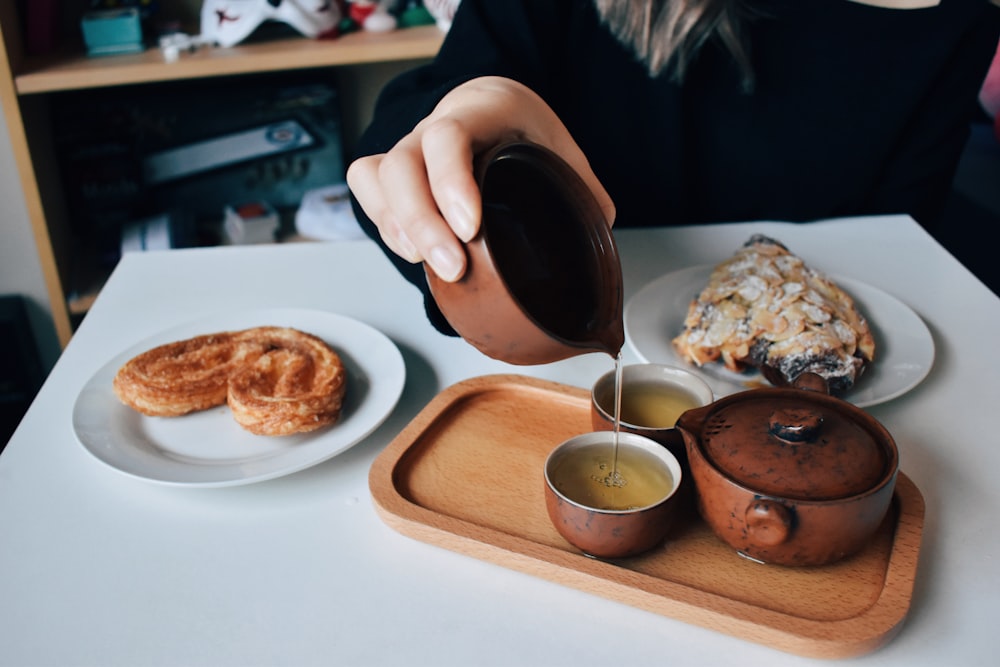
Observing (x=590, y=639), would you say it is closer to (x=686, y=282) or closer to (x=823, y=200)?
(x=686, y=282)

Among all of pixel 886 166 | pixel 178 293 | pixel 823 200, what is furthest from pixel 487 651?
pixel 886 166

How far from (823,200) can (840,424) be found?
0.98 meters

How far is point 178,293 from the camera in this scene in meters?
1.26

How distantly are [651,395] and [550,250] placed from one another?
21cm

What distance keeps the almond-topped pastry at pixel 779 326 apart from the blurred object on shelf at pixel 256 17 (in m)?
1.36

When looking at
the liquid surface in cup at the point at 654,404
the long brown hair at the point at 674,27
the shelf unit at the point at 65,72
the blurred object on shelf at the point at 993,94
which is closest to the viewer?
the liquid surface in cup at the point at 654,404

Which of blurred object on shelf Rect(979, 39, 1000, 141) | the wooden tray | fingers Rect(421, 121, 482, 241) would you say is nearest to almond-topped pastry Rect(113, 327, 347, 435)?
the wooden tray

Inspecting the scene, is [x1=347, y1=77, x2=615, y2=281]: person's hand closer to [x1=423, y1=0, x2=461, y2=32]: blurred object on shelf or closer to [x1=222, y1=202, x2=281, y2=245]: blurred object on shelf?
[x1=423, y1=0, x2=461, y2=32]: blurred object on shelf

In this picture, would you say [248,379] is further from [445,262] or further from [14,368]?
[14,368]

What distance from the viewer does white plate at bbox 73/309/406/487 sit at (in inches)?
33.1

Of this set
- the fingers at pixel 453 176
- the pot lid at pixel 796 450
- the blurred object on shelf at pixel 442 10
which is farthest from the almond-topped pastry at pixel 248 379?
the blurred object on shelf at pixel 442 10

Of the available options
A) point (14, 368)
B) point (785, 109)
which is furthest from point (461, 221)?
point (14, 368)

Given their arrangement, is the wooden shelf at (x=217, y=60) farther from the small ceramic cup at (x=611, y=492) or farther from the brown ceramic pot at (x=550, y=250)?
the small ceramic cup at (x=611, y=492)

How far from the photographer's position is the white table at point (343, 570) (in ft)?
2.16
